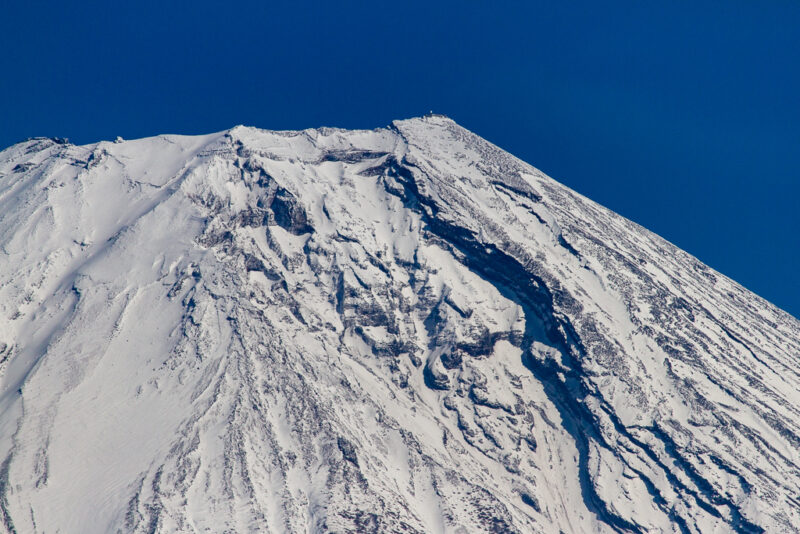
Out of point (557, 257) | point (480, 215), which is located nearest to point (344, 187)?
point (480, 215)

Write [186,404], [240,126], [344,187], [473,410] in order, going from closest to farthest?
[186,404], [473,410], [344,187], [240,126]

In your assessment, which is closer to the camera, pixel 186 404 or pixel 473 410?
pixel 186 404

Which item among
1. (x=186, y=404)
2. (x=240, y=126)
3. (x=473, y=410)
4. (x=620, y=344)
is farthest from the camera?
(x=240, y=126)

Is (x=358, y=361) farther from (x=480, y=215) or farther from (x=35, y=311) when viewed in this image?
(x=35, y=311)

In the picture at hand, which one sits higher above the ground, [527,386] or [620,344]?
[620,344]

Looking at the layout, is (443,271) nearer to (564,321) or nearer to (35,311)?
(564,321)

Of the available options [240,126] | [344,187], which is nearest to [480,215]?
[344,187]

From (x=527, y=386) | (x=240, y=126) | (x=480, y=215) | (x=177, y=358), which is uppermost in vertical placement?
(x=240, y=126)
